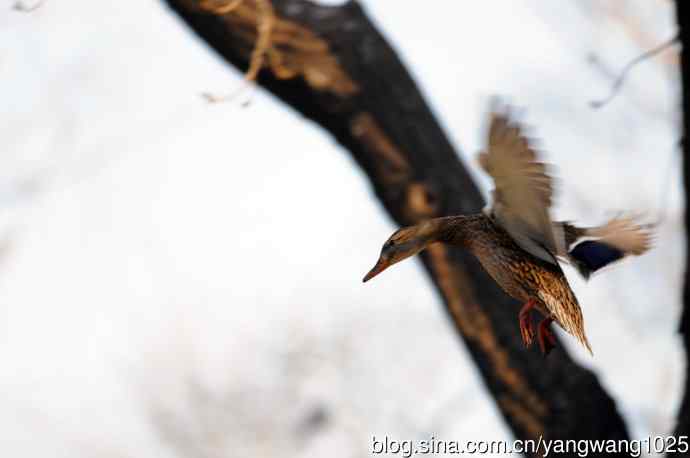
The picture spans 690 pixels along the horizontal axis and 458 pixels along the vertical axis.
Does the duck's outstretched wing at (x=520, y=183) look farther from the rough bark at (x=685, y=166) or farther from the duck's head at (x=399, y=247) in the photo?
the rough bark at (x=685, y=166)

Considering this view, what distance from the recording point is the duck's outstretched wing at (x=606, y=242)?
10.1 feet

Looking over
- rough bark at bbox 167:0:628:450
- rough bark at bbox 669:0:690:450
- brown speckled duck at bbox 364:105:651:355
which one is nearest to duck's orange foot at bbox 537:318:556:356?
brown speckled duck at bbox 364:105:651:355

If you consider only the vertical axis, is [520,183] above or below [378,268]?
above

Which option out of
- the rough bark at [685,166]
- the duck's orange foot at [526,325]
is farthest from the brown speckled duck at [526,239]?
the rough bark at [685,166]

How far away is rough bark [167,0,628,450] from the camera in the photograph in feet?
14.5

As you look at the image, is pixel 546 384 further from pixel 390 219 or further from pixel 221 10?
pixel 221 10

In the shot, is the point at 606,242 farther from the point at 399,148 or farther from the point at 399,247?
the point at 399,148

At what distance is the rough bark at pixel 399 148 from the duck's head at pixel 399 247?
51.7 inches

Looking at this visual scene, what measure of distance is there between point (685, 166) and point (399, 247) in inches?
48.3

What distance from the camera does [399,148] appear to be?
452cm

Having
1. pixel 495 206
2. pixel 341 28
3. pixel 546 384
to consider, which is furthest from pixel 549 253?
pixel 341 28

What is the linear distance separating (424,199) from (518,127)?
68.7 inches

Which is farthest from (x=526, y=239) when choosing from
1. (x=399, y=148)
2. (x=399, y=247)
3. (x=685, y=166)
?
(x=399, y=148)

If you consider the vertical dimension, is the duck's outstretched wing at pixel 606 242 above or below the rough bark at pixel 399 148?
above
